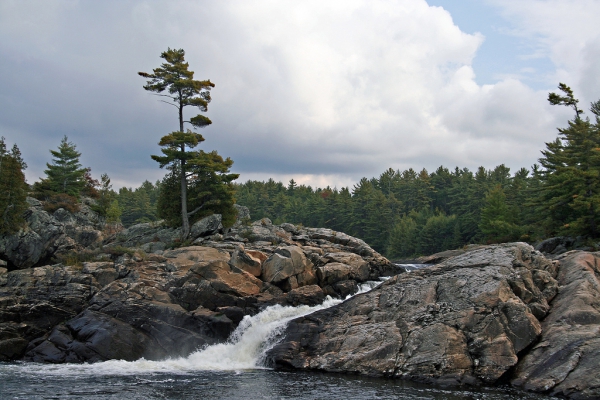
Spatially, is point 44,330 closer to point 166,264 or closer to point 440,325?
point 166,264

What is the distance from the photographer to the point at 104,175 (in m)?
71.6

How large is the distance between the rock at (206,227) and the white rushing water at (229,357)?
48.1 ft

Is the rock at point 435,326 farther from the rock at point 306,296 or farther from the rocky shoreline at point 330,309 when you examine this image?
the rock at point 306,296

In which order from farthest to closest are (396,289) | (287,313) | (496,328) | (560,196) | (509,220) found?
(509,220) → (560,196) → (287,313) → (396,289) → (496,328)

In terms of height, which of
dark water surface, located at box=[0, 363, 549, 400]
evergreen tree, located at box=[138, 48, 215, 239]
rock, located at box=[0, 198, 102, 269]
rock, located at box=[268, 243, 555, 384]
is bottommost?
dark water surface, located at box=[0, 363, 549, 400]

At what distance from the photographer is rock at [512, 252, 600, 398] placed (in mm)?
17328

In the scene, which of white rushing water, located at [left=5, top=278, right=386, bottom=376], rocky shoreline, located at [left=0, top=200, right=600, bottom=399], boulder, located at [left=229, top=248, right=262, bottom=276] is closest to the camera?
rocky shoreline, located at [left=0, top=200, right=600, bottom=399]

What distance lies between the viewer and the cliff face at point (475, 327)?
62.6 ft

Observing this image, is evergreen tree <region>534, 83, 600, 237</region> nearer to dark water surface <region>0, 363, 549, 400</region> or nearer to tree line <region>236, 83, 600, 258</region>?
tree line <region>236, 83, 600, 258</region>

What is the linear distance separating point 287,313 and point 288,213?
105 m

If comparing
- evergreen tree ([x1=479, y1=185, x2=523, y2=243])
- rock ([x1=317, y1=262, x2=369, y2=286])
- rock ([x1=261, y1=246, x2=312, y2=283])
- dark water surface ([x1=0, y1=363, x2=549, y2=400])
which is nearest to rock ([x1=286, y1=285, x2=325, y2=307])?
rock ([x1=261, y1=246, x2=312, y2=283])

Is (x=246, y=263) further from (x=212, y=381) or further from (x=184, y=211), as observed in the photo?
(x=184, y=211)

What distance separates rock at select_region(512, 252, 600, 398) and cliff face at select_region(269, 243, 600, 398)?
0.04 metres

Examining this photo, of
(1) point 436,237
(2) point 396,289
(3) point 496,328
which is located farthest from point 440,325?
(1) point 436,237
